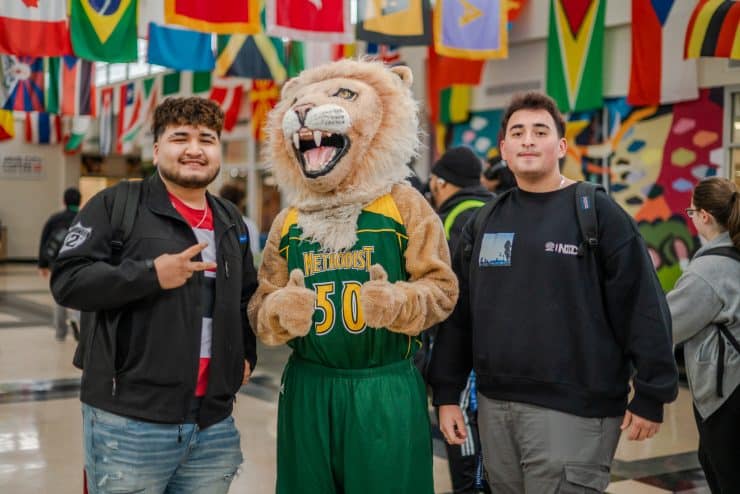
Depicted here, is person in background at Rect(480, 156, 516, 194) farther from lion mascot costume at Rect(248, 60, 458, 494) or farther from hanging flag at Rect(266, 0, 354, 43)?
hanging flag at Rect(266, 0, 354, 43)

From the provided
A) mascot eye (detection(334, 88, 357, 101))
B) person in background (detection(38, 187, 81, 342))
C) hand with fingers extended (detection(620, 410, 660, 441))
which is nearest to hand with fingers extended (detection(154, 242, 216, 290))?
mascot eye (detection(334, 88, 357, 101))

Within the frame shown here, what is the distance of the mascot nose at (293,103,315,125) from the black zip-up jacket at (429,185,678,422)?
77cm

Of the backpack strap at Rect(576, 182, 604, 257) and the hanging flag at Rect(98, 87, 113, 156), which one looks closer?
the backpack strap at Rect(576, 182, 604, 257)

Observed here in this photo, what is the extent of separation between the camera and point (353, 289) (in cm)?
266

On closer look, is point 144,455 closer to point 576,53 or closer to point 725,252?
point 725,252

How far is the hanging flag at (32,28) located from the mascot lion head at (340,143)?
569cm

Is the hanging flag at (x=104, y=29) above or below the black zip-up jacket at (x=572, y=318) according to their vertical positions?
above

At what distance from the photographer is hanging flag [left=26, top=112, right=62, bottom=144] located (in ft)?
70.8

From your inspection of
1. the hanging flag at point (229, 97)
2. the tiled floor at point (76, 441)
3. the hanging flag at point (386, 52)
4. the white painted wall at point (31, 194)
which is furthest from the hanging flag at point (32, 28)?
the white painted wall at point (31, 194)

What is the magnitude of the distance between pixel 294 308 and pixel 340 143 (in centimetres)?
60

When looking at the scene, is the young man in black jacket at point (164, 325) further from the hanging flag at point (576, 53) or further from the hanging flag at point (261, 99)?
the hanging flag at point (261, 99)

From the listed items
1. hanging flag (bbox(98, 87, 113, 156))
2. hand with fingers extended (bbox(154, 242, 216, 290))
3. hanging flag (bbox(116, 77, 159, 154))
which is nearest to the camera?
hand with fingers extended (bbox(154, 242, 216, 290))

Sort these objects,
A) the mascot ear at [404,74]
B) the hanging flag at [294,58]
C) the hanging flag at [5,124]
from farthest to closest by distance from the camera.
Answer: the hanging flag at [5,124] < the hanging flag at [294,58] < the mascot ear at [404,74]

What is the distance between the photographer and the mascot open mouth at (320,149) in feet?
8.98
